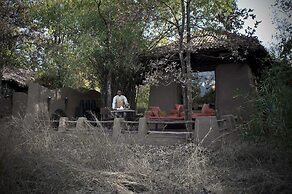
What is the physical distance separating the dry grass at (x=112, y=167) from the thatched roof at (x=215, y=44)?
4.60m

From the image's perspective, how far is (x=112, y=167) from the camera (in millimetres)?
6914

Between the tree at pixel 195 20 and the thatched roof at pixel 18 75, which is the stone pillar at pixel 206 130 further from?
the thatched roof at pixel 18 75

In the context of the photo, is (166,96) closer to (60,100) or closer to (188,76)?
(188,76)

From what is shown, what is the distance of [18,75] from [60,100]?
523cm

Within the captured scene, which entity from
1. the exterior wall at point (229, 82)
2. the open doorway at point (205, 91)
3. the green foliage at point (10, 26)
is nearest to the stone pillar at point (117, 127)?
the exterior wall at point (229, 82)

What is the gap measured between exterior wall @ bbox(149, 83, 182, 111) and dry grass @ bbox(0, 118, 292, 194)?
23.1 feet

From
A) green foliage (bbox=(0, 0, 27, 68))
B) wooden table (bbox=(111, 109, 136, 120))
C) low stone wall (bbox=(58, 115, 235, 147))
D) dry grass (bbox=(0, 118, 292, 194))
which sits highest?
green foliage (bbox=(0, 0, 27, 68))

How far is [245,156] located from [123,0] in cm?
706

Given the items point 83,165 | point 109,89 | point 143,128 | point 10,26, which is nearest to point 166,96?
point 109,89

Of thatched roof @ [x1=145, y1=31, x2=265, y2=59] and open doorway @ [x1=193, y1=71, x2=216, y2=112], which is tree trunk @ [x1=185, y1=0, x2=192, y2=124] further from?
open doorway @ [x1=193, y1=71, x2=216, y2=112]

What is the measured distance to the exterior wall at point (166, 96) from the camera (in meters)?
14.9

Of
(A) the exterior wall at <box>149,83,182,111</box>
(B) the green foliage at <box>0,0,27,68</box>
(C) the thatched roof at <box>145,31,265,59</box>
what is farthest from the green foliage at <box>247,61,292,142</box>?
(B) the green foliage at <box>0,0,27,68</box>

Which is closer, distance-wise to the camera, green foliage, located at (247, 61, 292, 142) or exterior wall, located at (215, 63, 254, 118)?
green foliage, located at (247, 61, 292, 142)

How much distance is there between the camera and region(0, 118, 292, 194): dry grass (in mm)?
6035
